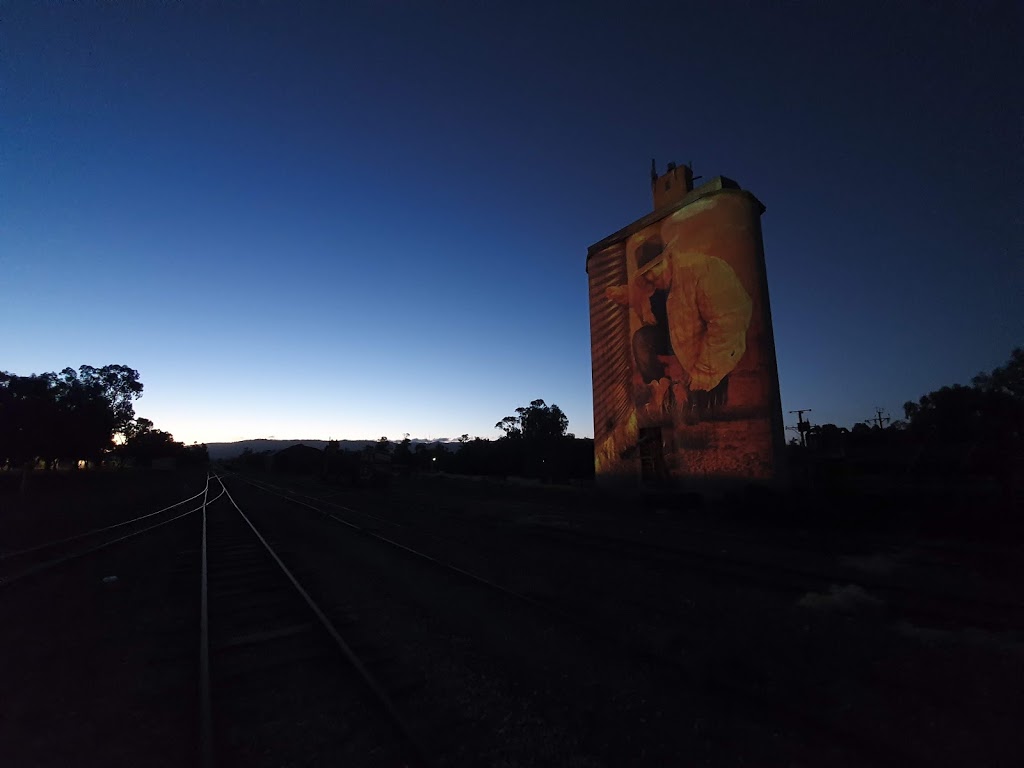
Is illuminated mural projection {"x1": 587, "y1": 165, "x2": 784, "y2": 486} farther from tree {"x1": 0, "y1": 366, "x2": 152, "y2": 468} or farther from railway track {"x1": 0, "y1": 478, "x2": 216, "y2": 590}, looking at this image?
tree {"x1": 0, "y1": 366, "x2": 152, "y2": 468}

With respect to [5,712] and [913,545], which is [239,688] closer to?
[5,712]

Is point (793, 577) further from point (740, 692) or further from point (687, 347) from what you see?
point (687, 347)

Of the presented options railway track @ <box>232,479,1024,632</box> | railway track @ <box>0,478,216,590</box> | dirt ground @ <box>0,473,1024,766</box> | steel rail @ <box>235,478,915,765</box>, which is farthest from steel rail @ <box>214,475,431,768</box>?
railway track @ <box>0,478,216,590</box>

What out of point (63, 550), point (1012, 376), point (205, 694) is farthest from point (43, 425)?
point (1012, 376)

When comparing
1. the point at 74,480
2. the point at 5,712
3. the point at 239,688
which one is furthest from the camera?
the point at 74,480

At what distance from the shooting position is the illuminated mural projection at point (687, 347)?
23562 mm

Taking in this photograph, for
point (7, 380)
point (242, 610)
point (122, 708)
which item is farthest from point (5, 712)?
point (7, 380)

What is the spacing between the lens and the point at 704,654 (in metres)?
5.93

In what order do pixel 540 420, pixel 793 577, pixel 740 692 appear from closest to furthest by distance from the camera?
pixel 740 692 < pixel 793 577 < pixel 540 420

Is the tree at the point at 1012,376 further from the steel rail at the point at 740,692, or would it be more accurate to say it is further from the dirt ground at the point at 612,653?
the steel rail at the point at 740,692

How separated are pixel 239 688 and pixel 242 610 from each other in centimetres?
314

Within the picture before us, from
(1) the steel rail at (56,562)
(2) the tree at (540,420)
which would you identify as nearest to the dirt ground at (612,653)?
(1) the steel rail at (56,562)

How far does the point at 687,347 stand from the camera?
26625 mm

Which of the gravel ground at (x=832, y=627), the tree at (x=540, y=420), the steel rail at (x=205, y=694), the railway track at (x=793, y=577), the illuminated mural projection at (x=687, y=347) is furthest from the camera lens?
the tree at (x=540, y=420)
